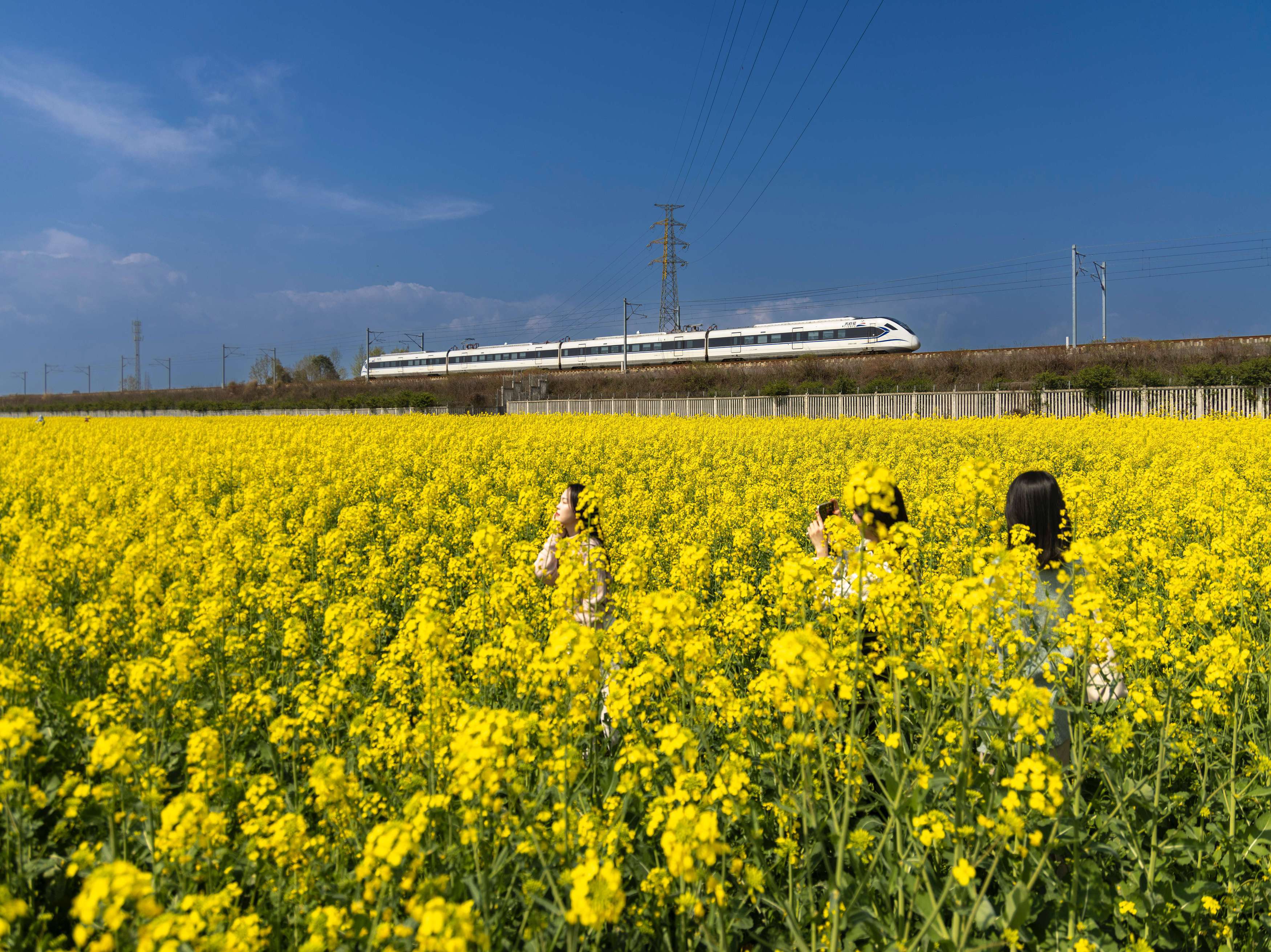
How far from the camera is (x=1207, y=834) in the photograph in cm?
262

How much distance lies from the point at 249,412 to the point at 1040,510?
183 ft

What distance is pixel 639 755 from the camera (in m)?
2.06

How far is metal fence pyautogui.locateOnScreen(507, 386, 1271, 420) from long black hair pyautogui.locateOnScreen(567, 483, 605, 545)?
2007cm

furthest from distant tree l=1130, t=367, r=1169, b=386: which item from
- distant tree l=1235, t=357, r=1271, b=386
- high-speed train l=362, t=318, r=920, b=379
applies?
high-speed train l=362, t=318, r=920, b=379

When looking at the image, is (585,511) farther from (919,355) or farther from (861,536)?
(919,355)

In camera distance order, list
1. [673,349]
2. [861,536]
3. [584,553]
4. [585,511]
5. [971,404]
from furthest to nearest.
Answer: [673,349], [971,404], [585,511], [584,553], [861,536]

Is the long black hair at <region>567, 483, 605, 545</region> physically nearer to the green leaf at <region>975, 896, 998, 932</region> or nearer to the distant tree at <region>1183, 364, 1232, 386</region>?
the green leaf at <region>975, 896, 998, 932</region>

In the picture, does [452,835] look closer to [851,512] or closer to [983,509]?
[851,512]

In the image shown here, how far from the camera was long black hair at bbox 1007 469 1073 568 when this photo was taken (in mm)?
3814

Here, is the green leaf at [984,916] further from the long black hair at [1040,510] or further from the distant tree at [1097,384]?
the distant tree at [1097,384]

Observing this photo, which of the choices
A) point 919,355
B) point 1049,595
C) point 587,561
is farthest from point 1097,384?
point 587,561

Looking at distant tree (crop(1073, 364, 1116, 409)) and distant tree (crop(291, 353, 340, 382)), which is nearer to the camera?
distant tree (crop(1073, 364, 1116, 409))

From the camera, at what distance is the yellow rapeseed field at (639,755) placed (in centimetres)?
175

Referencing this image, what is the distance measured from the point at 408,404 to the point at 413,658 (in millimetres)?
42120
